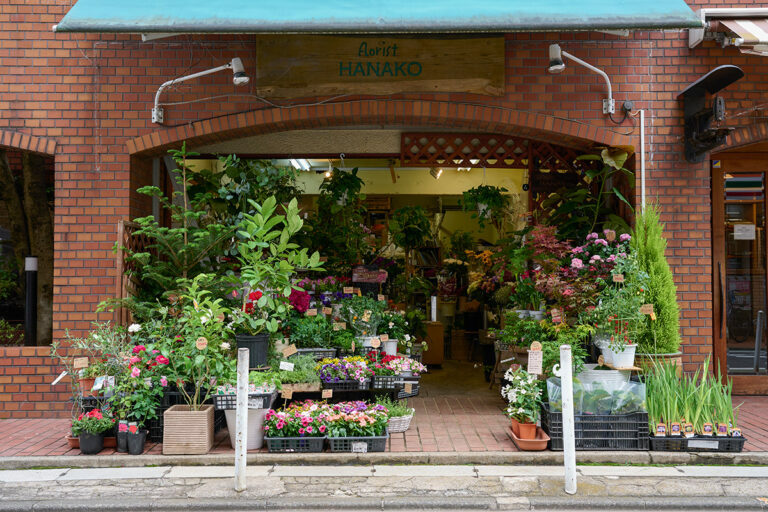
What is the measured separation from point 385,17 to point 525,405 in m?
3.74

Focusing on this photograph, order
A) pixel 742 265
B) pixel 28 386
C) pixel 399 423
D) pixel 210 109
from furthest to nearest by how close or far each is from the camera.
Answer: pixel 742 265
pixel 210 109
pixel 28 386
pixel 399 423

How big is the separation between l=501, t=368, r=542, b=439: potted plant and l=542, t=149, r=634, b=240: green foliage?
7.33 ft

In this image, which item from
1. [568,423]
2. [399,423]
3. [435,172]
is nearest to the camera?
[568,423]

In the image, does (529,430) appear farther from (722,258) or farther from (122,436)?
(722,258)

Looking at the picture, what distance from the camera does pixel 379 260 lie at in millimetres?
8984

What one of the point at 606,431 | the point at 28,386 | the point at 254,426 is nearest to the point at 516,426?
the point at 606,431

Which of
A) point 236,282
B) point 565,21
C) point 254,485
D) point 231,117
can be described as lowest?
point 254,485

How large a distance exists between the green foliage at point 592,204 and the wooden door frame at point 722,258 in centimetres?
139

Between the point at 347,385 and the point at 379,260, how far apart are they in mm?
3014

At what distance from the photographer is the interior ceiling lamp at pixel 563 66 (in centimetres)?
621

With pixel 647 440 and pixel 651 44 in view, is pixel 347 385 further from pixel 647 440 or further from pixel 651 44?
pixel 651 44

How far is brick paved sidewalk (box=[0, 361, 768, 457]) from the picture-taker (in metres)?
5.72

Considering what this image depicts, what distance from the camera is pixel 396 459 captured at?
18.0 feet

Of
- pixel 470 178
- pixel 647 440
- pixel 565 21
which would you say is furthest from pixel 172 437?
pixel 470 178
